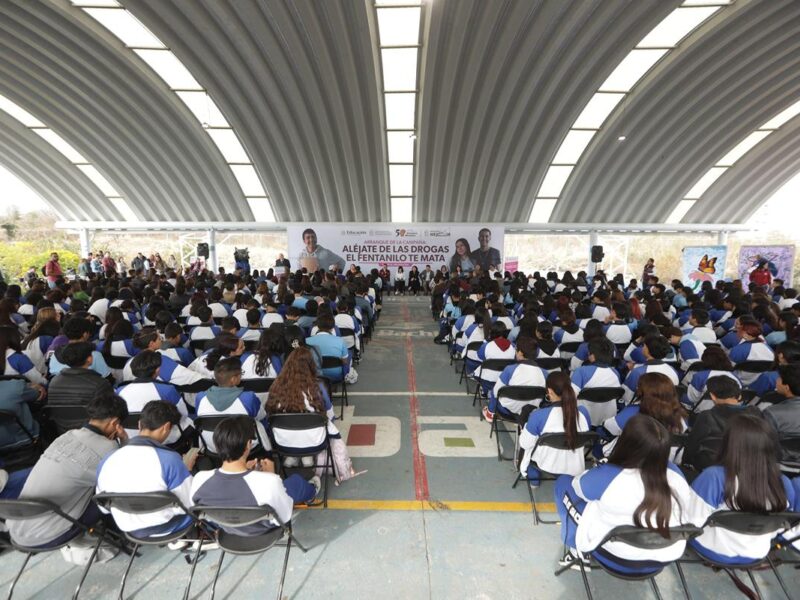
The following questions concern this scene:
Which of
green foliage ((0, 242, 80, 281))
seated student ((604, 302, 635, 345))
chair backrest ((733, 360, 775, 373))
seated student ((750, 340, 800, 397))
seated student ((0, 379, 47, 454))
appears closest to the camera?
seated student ((0, 379, 47, 454))

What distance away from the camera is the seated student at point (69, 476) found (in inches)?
93.3

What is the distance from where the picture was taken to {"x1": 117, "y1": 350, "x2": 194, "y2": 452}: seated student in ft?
11.3

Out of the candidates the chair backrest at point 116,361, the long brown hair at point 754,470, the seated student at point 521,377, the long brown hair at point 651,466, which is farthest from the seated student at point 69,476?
the long brown hair at point 754,470

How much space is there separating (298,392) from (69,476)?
1576 mm

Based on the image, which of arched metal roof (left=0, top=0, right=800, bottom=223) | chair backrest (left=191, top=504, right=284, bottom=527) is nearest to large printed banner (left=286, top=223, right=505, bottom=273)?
arched metal roof (left=0, top=0, right=800, bottom=223)

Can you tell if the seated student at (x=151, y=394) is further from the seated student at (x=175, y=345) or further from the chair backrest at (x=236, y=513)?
the chair backrest at (x=236, y=513)

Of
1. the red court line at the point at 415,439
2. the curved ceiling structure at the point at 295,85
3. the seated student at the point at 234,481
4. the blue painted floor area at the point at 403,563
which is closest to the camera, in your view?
the seated student at the point at 234,481

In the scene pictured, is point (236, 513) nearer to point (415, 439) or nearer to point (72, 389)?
point (72, 389)

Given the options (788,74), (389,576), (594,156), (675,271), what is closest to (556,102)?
(594,156)

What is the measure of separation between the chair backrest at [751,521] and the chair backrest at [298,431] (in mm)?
2599

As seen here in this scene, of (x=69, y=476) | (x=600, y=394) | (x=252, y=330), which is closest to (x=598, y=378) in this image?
(x=600, y=394)

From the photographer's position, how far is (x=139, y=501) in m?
2.24

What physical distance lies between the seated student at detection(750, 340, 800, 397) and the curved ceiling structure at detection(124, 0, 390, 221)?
10259mm

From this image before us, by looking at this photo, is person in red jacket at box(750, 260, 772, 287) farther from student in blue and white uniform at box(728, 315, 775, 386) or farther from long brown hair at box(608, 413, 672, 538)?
long brown hair at box(608, 413, 672, 538)
